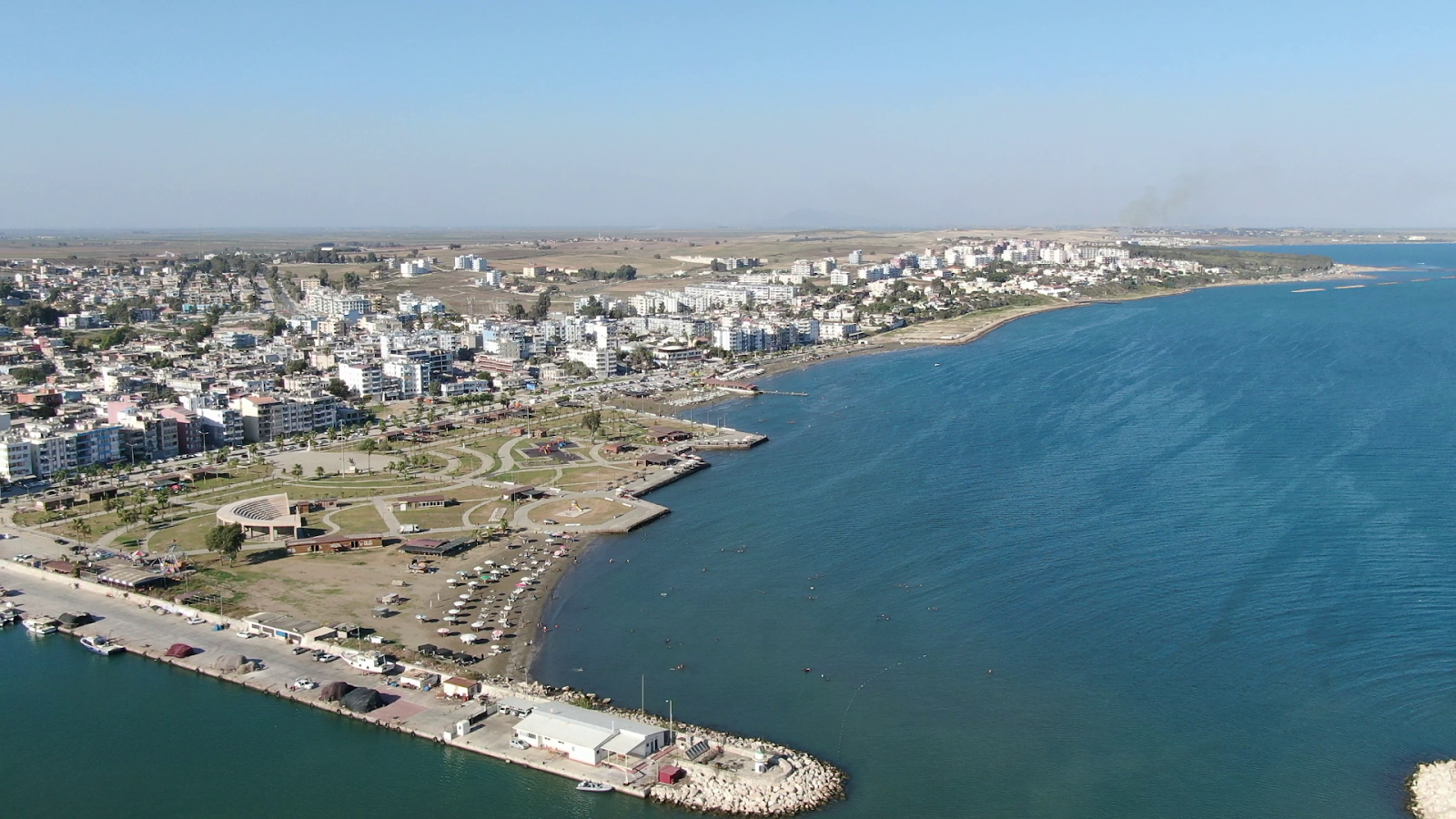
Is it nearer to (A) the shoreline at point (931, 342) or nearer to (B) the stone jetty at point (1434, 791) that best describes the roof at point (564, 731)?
(A) the shoreline at point (931, 342)

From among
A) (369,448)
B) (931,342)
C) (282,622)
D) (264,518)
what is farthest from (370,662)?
(931,342)

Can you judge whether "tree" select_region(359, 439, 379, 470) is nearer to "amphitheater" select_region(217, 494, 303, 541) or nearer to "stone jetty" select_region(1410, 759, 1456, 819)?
"amphitheater" select_region(217, 494, 303, 541)

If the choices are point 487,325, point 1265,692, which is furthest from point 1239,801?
point 487,325

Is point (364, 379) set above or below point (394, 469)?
above

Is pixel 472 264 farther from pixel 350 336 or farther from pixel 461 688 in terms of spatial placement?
pixel 461 688

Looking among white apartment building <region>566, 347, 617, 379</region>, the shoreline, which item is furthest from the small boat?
white apartment building <region>566, 347, 617, 379</region>

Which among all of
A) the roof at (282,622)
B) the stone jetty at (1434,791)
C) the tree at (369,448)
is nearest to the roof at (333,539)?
the roof at (282,622)
